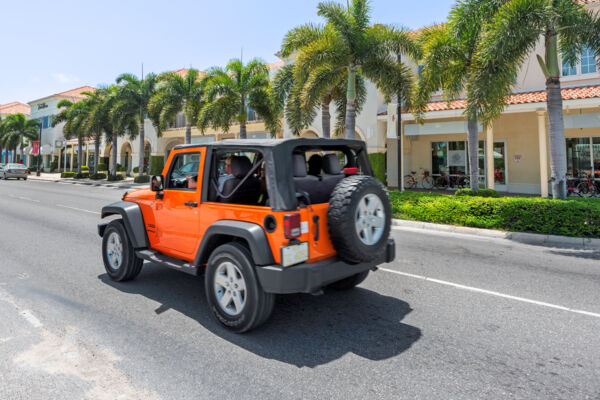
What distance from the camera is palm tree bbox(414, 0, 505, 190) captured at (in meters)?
11.0

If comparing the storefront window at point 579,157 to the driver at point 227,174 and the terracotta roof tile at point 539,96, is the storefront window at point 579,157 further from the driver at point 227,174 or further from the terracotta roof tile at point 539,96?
the driver at point 227,174

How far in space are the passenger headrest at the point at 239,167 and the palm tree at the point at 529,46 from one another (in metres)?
8.79

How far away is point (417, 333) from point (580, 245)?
276 inches

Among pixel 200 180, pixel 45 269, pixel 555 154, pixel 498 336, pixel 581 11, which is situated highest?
pixel 581 11

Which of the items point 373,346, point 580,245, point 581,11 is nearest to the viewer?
point 373,346

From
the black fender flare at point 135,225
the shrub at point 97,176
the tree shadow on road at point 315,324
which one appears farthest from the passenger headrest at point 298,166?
the shrub at point 97,176

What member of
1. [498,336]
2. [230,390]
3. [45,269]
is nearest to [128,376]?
[230,390]

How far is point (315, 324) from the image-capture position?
3.74 metres

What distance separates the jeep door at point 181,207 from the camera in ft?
13.3

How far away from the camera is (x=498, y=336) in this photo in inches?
138

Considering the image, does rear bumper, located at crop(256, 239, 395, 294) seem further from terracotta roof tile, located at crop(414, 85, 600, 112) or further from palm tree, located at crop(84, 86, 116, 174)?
palm tree, located at crop(84, 86, 116, 174)

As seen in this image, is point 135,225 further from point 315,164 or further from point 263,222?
point 315,164

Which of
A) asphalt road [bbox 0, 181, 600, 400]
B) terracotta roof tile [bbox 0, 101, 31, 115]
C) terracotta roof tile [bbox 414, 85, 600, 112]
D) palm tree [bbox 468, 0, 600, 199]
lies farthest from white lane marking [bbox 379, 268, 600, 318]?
terracotta roof tile [bbox 0, 101, 31, 115]

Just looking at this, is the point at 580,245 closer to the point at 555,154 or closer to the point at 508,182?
the point at 555,154
